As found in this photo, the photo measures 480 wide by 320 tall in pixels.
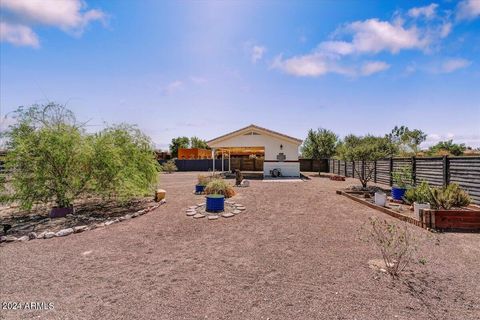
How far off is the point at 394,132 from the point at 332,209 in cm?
5868

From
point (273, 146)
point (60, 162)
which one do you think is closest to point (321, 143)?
point (273, 146)

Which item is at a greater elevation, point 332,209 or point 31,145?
point 31,145

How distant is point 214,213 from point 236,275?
430 centimetres

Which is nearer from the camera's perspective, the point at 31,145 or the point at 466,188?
the point at 31,145

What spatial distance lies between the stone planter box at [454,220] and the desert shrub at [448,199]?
558 mm

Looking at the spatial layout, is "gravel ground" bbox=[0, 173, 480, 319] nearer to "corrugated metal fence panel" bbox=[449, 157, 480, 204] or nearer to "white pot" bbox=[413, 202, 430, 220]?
"white pot" bbox=[413, 202, 430, 220]

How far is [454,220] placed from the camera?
607cm

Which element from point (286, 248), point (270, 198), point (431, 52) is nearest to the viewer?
point (286, 248)

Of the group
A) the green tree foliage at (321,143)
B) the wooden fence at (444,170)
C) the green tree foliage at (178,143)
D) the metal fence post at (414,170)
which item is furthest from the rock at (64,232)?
the green tree foliage at (178,143)

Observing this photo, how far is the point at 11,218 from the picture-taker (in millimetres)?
8250

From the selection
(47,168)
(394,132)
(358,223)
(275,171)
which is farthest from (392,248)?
(394,132)

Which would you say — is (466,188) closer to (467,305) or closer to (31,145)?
(467,305)

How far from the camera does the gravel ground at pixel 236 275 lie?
3.09m

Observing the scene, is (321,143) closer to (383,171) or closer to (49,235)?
(383,171)
